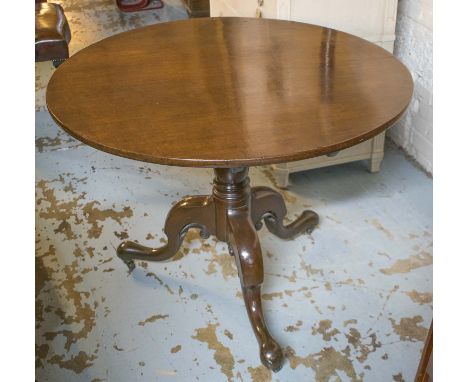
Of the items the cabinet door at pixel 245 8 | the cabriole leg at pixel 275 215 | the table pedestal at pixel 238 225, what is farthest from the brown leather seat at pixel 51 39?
the cabriole leg at pixel 275 215

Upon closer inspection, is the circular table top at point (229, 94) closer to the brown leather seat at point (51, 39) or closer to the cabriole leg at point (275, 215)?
the cabriole leg at point (275, 215)

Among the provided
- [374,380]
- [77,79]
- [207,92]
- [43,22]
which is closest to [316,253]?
[374,380]

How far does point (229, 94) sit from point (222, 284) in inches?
29.5

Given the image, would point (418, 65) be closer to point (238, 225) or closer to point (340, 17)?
point (340, 17)

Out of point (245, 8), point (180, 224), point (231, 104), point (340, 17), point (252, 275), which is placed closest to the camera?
point (231, 104)

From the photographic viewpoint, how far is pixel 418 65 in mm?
2291

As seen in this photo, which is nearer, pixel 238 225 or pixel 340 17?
pixel 238 225

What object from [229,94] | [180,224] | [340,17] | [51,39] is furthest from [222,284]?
[51,39]

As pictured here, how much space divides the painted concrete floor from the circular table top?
0.73m

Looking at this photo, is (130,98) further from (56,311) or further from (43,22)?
(43,22)

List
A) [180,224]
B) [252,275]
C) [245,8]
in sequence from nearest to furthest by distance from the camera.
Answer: [252,275]
[180,224]
[245,8]

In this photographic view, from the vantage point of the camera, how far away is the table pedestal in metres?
1.54

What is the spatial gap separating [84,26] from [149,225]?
2.58 m

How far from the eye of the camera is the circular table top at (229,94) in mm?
1097
